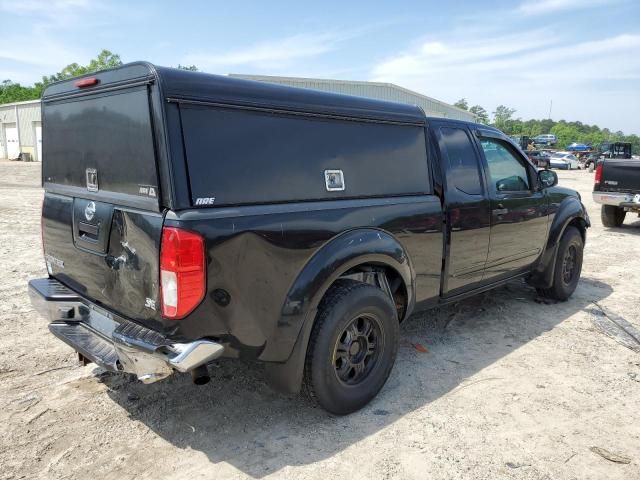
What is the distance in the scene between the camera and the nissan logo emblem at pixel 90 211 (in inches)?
114

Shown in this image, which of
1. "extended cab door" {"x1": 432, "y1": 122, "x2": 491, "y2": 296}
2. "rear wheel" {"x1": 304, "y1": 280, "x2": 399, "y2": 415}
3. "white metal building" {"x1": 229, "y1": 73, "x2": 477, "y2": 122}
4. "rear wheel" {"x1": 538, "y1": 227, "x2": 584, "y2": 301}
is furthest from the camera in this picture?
"white metal building" {"x1": 229, "y1": 73, "x2": 477, "y2": 122}

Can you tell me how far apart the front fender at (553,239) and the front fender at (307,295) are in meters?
2.99

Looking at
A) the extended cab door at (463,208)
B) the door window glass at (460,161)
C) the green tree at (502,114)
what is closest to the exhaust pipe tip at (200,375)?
the extended cab door at (463,208)

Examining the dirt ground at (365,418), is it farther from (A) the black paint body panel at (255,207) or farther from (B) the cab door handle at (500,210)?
(B) the cab door handle at (500,210)

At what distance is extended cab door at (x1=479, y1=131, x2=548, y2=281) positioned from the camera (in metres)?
4.50

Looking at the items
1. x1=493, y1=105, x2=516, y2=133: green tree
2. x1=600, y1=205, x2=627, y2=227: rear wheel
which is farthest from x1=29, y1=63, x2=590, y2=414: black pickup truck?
x1=493, y1=105, x2=516, y2=133: green tree

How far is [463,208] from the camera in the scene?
4074mm

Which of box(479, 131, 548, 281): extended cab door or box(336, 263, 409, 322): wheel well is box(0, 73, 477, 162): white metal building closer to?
box(479, 131, 548, 281): extended cab door

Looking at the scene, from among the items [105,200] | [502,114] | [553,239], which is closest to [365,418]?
[105,200]

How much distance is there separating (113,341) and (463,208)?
2.80m

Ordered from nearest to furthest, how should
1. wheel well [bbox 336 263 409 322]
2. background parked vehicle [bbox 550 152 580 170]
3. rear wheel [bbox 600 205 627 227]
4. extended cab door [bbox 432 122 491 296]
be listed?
1. wheel well [bbox 336 263 409 322]
2. extended cab door [bbox 432 122 491 296]
3. rear wheel [bbox 600 205 627 227]
4. background parked vehicle [bbox 550 152 580 170]

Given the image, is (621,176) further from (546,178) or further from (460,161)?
(460,161)

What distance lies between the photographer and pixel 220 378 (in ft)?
12.1

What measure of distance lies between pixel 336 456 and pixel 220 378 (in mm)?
1224
